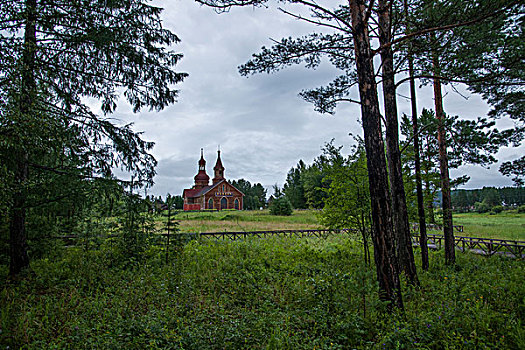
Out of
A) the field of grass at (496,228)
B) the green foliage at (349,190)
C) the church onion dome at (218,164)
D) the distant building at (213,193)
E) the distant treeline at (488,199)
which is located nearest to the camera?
the green foliage at (349,190)

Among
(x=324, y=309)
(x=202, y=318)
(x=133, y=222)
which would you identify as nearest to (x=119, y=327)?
(x=202, y=318)

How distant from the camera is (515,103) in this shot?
9.17 meters

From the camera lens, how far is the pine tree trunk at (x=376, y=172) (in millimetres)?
4652

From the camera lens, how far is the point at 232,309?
531 centimetres

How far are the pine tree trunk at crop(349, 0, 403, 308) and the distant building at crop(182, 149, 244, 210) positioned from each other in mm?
48617

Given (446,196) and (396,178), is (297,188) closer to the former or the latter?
(446,196)

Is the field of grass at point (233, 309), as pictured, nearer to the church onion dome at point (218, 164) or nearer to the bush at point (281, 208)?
the bush at point (281, 208)

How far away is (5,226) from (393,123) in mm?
11865

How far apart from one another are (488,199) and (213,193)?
226 feet

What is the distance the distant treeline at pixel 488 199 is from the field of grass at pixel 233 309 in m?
71.0

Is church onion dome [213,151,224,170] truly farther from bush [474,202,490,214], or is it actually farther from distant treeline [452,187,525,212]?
bush [474,202,490,214]

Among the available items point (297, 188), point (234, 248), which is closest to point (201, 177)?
point (297, 188)

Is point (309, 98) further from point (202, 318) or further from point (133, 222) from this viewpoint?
point (133, 222)

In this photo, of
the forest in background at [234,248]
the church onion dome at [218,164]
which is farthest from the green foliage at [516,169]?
the church onion dome at [218,164]
